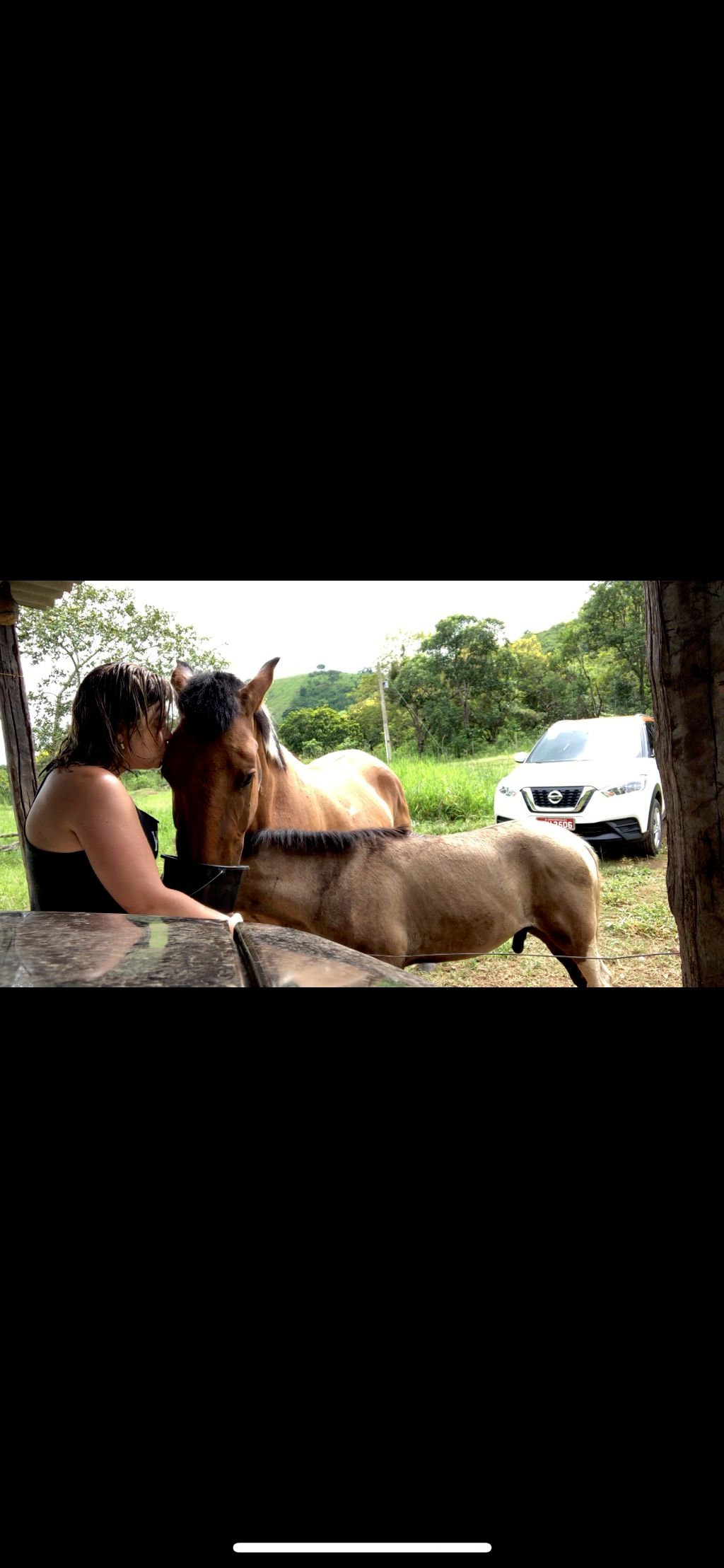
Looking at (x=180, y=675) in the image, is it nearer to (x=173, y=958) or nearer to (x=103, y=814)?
(x=103, y=814)

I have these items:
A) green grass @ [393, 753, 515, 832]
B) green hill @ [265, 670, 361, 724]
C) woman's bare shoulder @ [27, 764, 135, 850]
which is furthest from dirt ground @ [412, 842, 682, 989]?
woman's bare shoulder @ [27, 764, 135, 850]

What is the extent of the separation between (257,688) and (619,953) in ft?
7.00

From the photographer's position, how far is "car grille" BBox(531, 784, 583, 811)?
2.85 m

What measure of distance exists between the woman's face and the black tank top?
0.22m

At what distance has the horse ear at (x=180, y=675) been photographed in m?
2.43

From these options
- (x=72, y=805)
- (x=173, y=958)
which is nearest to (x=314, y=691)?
(x=72, y=805)

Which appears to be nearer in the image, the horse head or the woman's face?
the woman's face

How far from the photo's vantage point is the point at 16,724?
3.67 m

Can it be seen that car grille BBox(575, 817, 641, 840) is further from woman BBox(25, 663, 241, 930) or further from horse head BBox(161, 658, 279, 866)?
woman BBox(25, 663, 241, 930)

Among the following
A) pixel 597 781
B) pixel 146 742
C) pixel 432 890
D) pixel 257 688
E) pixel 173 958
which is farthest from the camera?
pixel 597 781

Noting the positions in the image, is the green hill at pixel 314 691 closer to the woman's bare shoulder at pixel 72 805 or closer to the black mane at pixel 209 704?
the black mane at pixel 209 704
